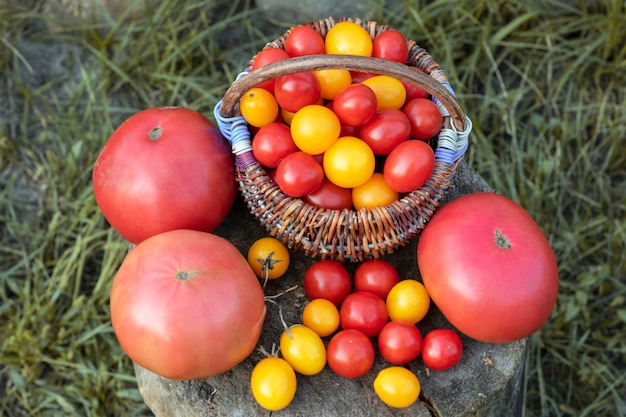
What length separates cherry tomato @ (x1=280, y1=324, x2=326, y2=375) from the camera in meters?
1.79

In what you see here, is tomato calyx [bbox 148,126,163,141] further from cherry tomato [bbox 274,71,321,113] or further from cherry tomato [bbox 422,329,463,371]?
cherry tomato [bbox 422,329,463,371]

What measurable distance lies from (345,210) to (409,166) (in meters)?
0.22

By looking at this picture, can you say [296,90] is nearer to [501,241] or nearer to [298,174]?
[298,174]

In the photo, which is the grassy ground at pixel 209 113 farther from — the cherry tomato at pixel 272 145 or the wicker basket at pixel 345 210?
the cherry tomato at pixel 272 145

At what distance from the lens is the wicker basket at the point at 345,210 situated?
1.78m

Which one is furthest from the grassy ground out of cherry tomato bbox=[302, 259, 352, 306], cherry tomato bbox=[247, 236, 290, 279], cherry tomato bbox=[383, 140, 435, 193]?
cherry tomato bbox=[383, 140, 435, 193]

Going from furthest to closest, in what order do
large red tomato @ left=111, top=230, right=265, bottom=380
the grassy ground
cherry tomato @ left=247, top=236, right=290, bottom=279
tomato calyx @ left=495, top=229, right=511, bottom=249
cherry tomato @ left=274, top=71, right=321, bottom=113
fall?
the grassy ground → cherry tomato @ left=247, top=236, right=290, bottom=279 → cherry tomato @ left=274, top=71, right=321, bottom=113 → tomato calyx @ left=495, top=229, right=511, bottom=249 → large red tomato @ left=111, top=230, right=265, bottom=380

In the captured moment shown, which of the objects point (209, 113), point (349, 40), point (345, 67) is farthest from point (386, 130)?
point (209, 113)

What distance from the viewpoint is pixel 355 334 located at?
1826mm

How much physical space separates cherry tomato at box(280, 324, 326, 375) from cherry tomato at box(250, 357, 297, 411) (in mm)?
31

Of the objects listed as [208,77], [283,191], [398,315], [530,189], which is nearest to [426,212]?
[398,315]

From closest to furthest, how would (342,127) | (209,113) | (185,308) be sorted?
(185,308)
(342,127)
(209,113)

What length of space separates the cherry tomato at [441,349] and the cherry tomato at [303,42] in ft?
3.08

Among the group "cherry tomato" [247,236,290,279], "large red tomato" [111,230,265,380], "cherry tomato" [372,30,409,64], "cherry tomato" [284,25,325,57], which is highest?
"cherry tomato" [284,25,325,57]
